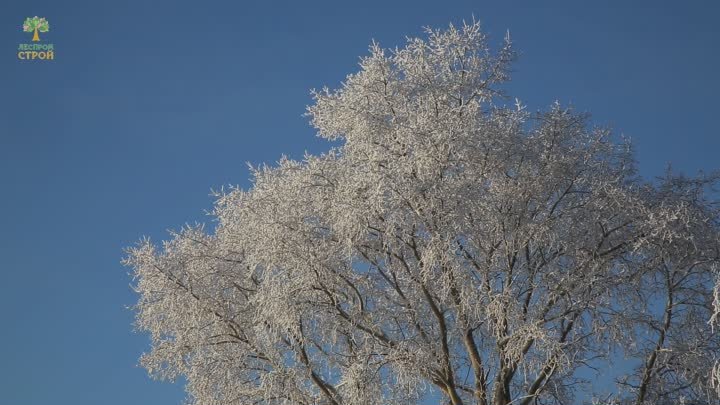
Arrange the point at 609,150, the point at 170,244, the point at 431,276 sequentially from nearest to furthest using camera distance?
the point at 431,276, the point at 609,150, the point at 170,244

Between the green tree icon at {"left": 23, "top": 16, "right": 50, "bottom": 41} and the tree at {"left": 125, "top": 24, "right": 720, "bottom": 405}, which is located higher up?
the green tree icon at {"left": 23, "top": 16, "right": 50, "bottom": 41}

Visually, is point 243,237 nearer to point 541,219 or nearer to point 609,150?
point 541,219

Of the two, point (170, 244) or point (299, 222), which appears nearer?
point (299, 222)

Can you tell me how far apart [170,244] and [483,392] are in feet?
24.1

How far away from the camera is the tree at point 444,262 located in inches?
617

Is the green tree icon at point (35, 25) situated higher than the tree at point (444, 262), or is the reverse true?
the green tree icon at point (35, 25)

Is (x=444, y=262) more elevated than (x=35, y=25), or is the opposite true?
(x=35, y=25)

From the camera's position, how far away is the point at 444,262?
14906mm

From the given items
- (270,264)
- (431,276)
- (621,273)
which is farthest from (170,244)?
(621,273)

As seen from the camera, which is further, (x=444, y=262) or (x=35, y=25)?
(x=35, y=25)

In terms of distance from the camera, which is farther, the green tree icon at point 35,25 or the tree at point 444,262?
the green tree icon at point 35,25

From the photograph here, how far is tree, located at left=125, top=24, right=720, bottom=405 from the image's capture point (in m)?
15.7

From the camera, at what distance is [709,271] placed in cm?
1730

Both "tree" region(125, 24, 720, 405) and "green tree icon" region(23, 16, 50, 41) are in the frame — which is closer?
"tree" region(125, 24, 720, 405)
